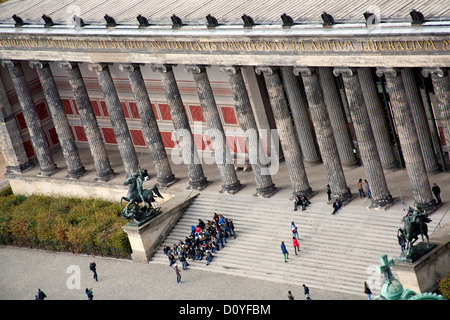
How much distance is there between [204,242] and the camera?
74.7 m

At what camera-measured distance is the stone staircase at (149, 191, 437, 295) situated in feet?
223

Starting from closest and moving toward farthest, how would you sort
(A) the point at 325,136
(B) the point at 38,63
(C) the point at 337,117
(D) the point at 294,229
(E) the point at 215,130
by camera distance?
(D) the point at 294,229, (A) the point at 325,136, (C) the point at 337,117, (E) the point at 215,130, (B) the point at 38,63

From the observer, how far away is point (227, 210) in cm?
7800

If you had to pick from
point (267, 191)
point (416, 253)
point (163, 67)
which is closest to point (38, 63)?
point (163, 67)

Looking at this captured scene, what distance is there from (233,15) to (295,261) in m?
16.7

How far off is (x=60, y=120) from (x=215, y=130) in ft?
51.8

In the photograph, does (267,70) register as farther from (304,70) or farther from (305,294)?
(305,294)

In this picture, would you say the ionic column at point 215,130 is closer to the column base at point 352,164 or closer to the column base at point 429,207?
the column base at point 352,164

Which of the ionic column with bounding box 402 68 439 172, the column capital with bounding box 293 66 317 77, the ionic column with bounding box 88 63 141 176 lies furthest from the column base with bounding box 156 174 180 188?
the ionic column with bounding box 402 68 439 172

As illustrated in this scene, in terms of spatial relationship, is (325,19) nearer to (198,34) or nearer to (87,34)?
(198,34)

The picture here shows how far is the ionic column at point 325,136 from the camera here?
7156cm

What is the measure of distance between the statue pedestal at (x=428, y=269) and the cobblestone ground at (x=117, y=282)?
4124mm

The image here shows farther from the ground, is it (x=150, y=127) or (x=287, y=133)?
(x=150, y=127)

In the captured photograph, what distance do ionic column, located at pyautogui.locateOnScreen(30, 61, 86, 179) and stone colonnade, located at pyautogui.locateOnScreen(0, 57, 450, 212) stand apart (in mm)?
79
